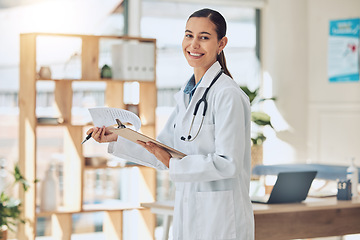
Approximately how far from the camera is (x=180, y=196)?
86.7 inches

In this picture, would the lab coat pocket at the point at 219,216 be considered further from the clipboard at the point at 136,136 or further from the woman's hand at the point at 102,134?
the woman's hand at the point at 102,134

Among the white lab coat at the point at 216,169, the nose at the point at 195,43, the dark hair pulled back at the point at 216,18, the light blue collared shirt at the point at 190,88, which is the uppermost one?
Answer: the dark hair pulled back at the point at 216,18

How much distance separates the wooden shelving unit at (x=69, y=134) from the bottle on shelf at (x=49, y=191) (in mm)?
74

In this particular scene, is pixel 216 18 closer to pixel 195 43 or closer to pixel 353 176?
pixel 195 43

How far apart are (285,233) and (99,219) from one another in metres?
2.71

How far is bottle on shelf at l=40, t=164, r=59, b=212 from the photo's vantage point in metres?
4.85

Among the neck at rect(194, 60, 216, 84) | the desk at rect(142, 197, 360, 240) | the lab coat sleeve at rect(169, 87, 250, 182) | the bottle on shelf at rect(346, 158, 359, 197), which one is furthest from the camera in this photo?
the bottle on shelf at rect(346, 158, 359, 197)

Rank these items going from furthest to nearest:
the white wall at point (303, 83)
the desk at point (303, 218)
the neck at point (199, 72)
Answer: the white wall at point (303, 83) → the desk at point (303, 218) → the neck at point (199, 72)

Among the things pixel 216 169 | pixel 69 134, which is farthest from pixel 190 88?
pixel 69 134

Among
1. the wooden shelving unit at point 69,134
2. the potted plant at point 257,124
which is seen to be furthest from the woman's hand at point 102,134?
the potted plant at point 257,124

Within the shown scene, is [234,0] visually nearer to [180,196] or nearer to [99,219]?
[99,219]

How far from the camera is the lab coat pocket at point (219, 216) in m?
2.08

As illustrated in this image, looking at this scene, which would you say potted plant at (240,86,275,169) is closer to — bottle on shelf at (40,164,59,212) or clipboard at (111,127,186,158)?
bottle on shelf at (40,164,59,212)

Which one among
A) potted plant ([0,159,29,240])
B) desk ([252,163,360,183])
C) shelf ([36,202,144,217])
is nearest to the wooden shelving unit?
shelf ([36,202,144,217])
